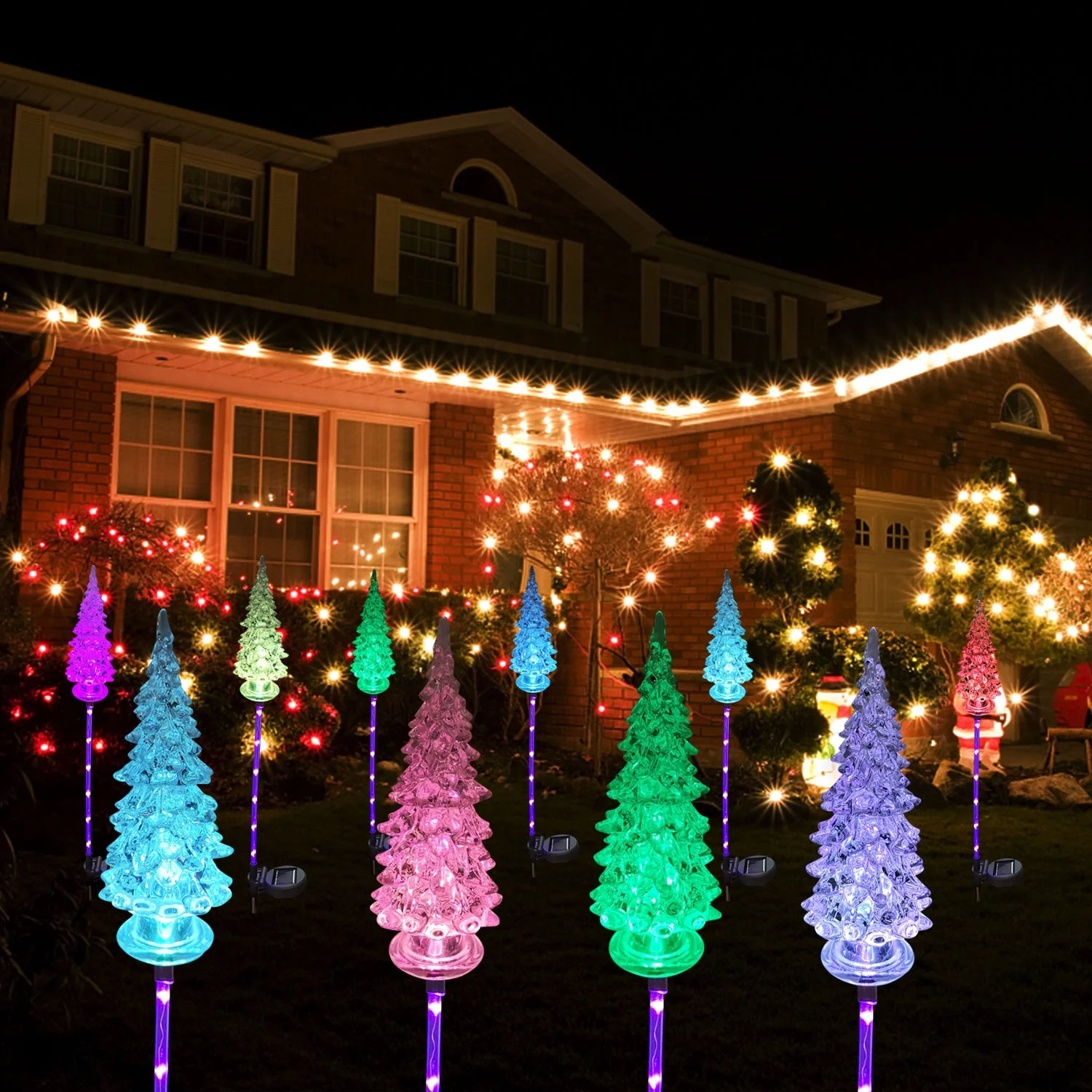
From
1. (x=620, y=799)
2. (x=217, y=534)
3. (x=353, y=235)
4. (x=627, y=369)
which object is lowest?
(x=620, y=799)

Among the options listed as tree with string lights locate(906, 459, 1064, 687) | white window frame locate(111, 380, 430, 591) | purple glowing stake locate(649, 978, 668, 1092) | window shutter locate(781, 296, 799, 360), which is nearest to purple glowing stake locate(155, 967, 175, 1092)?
purple glowing stake locate(649, 978, 668, 1092)

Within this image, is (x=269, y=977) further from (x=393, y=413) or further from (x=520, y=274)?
(x=520, y=274)

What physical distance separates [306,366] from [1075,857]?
7606 mm

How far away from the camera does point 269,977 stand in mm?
5516

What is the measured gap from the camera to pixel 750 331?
68.2ft

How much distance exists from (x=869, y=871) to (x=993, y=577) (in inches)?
370

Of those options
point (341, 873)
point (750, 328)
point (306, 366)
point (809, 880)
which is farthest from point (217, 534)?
point (750, 328)

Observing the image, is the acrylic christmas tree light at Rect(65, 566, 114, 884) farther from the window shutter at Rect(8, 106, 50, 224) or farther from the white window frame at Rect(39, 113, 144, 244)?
the white window frame at Rect(39, 113, 144, 244)

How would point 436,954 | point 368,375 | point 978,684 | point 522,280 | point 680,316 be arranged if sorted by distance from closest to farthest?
1. point 436,954
2. point 978,684
3. point 368,375
4. point 522,280
5. point 680,316

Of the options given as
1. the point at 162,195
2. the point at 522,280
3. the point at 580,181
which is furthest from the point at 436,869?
the point at 580,181

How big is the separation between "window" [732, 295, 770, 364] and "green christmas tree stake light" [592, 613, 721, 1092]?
1751 centimetres

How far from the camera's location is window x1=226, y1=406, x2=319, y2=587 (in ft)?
40.2

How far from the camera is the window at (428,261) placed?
16666 mm

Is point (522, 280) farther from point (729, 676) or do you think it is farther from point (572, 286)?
point (729, 676)
